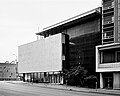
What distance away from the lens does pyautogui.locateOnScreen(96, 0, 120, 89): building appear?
4600 centimetres

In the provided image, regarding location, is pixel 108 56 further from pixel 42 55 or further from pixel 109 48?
pixel 42 55

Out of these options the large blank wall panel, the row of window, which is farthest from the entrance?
the large blank wall panel

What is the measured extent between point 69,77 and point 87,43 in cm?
884

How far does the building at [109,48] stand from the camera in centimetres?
4600

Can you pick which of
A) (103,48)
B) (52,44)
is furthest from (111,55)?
(52,44)

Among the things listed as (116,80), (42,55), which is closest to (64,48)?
(42,55)

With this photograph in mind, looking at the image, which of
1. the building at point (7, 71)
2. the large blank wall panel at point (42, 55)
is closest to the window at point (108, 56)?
the large blank wall panel at point (42, 55)

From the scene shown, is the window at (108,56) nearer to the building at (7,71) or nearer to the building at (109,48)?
the building at (109,48)

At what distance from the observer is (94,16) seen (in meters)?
54.4

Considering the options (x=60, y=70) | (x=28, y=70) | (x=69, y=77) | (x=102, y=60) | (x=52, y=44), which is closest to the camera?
(x=102, y=60)

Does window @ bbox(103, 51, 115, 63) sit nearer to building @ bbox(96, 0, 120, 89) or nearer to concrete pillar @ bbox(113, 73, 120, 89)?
building @ bbox(96, 0, 120, 89)

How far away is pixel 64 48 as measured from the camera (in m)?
64.9

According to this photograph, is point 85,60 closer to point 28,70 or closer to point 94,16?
point 94,16

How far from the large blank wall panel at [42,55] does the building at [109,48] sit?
16716mm
